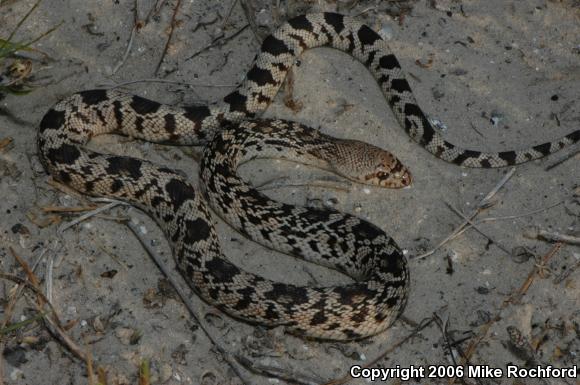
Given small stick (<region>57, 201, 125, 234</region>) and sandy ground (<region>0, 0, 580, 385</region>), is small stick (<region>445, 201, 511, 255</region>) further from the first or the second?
small stick (<region>57, 201, 125, 234</region>)

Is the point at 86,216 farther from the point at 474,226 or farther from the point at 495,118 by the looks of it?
the point at 495,118

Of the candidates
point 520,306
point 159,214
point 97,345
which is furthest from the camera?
point 159,214

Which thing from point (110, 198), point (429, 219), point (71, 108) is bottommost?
point (429, 219)

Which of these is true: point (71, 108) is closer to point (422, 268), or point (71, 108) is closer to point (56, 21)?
point (56, 21)

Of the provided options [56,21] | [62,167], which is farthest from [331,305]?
[56,21]

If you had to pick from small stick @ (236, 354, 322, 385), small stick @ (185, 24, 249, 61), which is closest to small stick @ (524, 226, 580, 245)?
small stick @ (236, 354, 322, 385)

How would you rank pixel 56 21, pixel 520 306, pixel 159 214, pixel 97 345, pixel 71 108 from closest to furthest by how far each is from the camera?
pixel 97 345 < pixel 520 306 < pixel 159 214 < pixel 71 108 < pixel 56 21
